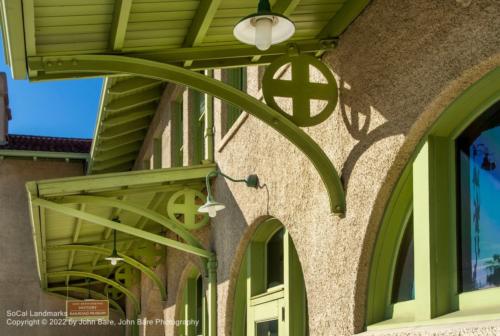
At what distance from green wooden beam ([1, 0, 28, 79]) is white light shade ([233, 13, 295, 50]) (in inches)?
49.5

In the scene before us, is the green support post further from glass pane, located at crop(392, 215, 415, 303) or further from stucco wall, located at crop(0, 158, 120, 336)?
stucco wall, located at crop(0, 158, 120, 336)

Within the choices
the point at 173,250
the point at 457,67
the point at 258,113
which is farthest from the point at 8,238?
the point at 457,67

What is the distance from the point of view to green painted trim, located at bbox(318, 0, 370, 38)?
520 centimetres

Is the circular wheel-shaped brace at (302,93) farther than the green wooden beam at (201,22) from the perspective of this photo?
Yes

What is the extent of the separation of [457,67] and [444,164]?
645 mm

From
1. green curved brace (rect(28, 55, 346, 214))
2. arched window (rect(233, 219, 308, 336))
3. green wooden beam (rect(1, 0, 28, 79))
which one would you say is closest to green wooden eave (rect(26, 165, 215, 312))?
arched window (rect(233, 219, 308, 336))

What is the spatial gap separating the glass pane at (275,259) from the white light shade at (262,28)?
3.40 metres

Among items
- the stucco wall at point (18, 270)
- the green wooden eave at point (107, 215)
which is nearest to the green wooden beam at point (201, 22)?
the green wooden eave at point (107, 215)

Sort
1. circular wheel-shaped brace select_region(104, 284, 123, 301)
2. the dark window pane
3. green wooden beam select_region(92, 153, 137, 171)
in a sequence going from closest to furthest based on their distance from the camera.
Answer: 1. the dark window pane
2. green wooden beam select_region(92, 153, 137, 171)
3. circular wheel-shaped brace select_region(104, 284, 123, 301)

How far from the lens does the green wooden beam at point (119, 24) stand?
15.8ft

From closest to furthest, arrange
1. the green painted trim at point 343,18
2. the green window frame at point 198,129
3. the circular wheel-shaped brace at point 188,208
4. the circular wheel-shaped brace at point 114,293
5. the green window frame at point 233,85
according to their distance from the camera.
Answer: the green painted trim at point 343,18
the green window frame at point 233,85
the circular wheel-shaped brace at point 188,208
the green window frame at point 198,129
the circular wheel-shaped brace at point 114,293

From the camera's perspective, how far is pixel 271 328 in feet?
24.6

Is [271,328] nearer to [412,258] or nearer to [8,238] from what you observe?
[412,258]

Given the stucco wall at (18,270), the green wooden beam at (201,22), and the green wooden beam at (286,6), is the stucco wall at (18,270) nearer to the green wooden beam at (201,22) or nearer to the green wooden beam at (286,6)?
the green wooden beam at (201,22)
